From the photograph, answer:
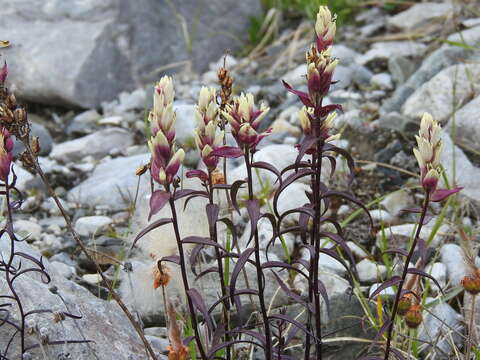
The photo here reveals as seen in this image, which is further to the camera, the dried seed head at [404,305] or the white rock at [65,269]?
the white rock at [65,269]

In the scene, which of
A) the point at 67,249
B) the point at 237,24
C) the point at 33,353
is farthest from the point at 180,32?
the point at 33,353

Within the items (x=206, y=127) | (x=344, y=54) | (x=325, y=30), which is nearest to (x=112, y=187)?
(x=344, y=54)

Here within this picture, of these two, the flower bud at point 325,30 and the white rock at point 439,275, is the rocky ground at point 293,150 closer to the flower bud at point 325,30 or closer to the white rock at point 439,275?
the white rock at point 439,275

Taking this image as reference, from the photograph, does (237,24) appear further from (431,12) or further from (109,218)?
(109,218)

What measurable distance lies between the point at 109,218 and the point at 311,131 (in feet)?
7.99

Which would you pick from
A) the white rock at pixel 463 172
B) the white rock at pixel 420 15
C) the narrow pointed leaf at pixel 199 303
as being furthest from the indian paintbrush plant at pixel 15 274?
the white rock at pixel 420 15

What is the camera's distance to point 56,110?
6.03 meters

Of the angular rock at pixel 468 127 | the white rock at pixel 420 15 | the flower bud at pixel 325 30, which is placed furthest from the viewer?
the white rock at pixel 420 15

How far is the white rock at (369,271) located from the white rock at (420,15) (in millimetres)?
3208

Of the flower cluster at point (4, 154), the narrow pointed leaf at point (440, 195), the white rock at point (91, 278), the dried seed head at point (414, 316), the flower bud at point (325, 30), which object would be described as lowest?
the white rock at point (91, 278)

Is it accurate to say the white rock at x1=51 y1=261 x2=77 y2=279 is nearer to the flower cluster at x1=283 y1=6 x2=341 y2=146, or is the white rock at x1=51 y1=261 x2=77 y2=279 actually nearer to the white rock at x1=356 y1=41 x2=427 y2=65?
the flower cluster at x1=283 y1=6 x2=341 y2=146

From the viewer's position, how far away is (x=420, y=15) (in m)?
6.13

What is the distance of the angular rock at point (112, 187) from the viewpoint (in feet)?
14.1

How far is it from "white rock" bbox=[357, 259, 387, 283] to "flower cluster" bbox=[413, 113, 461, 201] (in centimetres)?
154
